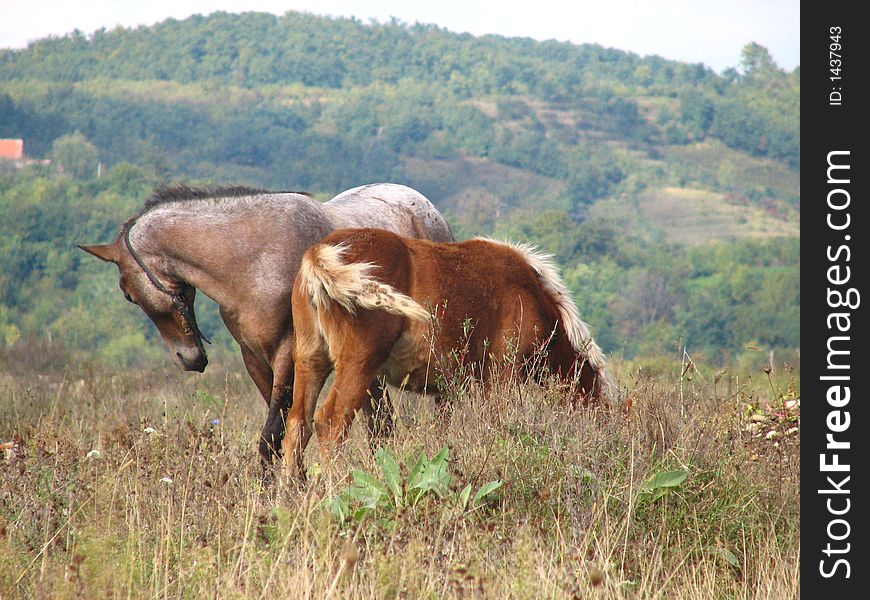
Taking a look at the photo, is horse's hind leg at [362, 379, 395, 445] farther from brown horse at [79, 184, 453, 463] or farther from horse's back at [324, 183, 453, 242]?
horse's back at [324, 183, 453, 242]

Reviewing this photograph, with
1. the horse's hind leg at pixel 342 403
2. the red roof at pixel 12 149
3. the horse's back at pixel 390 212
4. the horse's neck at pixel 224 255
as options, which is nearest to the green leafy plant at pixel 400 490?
the horse's hind leg at pixel 342 403

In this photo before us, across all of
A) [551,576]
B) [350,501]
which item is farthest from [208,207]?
[551,576]

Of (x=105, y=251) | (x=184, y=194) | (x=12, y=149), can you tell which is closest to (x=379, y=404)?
(x=184, y=194)

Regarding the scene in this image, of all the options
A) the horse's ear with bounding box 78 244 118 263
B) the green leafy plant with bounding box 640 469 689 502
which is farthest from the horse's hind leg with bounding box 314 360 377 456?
the horse's ear with bounding box 78 244 118 263

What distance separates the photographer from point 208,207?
21.3 ft

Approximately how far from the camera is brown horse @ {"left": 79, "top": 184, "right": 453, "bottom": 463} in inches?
248

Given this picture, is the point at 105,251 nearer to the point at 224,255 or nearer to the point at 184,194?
the point at 184,194

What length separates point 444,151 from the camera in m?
86.1

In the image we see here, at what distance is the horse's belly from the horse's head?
1.33 metres

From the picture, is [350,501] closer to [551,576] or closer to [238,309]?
[551,576]

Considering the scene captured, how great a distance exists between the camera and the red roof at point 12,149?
68562mm

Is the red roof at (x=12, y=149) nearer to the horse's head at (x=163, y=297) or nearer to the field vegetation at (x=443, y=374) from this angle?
the field vegetation at (x=443, y=374)

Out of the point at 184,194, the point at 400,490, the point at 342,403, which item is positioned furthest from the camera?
the point at 184,194

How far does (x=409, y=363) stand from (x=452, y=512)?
1.53m
